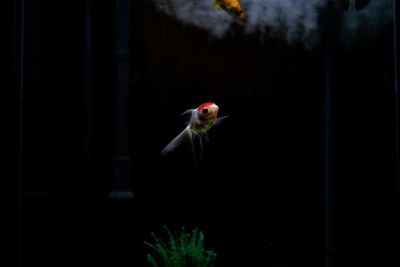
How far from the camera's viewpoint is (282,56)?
362 centimetres

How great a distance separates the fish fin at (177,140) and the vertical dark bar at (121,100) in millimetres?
330

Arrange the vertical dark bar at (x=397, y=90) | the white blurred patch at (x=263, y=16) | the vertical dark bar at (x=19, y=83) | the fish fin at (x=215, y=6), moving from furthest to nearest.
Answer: the white blurred patch at (x=263, y=16)
the fish fin at (x=215, y=6)
the vertical dark bar at (x=397, y=90)
the vertical dark bar at (x=19, y=83)

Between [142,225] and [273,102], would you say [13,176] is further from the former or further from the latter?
[273,102]

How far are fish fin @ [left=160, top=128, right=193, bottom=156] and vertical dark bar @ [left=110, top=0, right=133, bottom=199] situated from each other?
1.08ft

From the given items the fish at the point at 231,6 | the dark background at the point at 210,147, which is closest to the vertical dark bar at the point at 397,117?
the dark background at the point at 210,147

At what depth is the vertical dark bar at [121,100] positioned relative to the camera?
3338 millimetres

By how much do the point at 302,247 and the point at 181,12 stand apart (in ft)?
7.33

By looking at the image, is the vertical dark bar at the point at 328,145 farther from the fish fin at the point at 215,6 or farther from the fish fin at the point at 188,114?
the fish fin at the point at 188,114

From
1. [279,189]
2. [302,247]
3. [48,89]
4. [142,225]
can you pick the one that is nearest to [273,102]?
[279,189]

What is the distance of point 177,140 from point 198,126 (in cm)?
28

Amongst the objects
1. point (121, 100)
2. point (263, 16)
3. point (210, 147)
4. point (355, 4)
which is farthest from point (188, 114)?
point (355, 4)

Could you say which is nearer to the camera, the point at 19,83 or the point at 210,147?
the point at 19,83

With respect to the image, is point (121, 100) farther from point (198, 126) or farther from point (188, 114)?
point (198, 126)

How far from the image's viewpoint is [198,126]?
3182 mm
